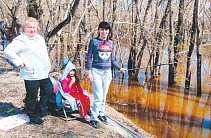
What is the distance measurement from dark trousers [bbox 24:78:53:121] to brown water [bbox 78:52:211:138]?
357cm

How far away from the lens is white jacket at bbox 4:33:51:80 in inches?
107

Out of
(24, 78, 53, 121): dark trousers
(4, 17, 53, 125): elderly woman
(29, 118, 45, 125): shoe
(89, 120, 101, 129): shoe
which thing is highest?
(4, 17, 53, 125): elderly woman

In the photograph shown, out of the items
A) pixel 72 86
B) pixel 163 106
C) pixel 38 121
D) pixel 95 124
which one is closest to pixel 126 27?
pixel 163 106

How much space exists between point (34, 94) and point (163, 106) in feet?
19.6

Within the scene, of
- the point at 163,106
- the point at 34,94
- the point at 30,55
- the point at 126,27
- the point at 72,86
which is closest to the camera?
the point at 30,55

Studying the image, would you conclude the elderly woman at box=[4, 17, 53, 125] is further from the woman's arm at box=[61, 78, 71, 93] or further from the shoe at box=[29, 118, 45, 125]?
the woman's arm at box=[61, 78, 71, 93]

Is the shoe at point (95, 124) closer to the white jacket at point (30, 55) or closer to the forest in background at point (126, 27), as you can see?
the white jacket at point (30, 55)

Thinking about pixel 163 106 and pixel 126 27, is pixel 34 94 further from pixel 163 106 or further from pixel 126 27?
pixel 163 106

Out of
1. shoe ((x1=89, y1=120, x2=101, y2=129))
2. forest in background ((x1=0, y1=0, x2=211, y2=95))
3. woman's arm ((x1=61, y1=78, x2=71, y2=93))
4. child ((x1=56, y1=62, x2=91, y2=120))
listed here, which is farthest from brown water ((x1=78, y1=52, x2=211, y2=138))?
woman's arm ((x1=61, y1=78, x2=71, y2=93))

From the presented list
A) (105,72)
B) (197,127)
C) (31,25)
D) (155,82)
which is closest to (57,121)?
(105,72)

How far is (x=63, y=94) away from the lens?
3.42 m

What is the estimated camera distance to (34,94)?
119 inches

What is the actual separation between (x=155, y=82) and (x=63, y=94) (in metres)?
8.58

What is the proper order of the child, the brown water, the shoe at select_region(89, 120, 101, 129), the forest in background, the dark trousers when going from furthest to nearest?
the forest in background → the brown water → the child → the shoe at select_region(89, 120, 101, 129) → the dark trousers
